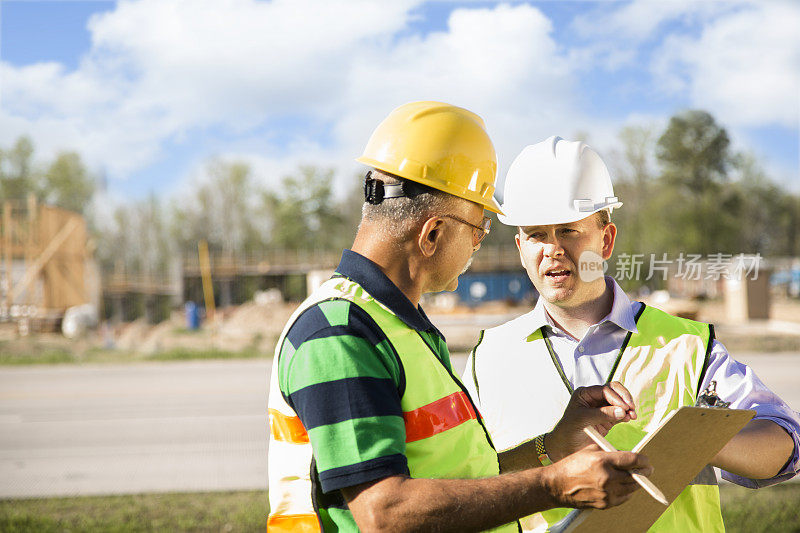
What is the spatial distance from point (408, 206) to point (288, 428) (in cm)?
57

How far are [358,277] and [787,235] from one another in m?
51.6

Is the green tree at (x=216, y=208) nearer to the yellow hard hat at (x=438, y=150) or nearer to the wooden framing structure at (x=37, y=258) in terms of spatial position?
the wooden framing structure at (x=37, y=258)

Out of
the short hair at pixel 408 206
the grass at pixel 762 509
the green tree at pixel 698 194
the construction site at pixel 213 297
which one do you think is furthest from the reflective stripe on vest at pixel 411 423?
the green tree at pixel 698 194

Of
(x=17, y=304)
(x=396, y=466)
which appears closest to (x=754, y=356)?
(x=396, y=466)

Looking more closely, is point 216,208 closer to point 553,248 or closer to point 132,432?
point 132,432

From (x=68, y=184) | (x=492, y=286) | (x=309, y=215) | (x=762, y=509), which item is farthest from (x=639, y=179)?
(x=68, y=184)

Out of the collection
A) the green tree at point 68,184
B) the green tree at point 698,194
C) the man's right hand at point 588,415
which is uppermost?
the green tree at point 68,184

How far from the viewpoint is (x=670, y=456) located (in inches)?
66.6

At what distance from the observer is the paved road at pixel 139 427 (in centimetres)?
735

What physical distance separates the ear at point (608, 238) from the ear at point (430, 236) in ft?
3.11

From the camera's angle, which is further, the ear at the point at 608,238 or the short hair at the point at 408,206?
the ear at the point at 608,238

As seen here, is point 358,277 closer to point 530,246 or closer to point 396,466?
point 396,466

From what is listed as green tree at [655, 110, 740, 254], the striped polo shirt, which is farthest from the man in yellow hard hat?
green tree at [655, 110, 740, 254]

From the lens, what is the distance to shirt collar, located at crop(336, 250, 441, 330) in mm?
1631
